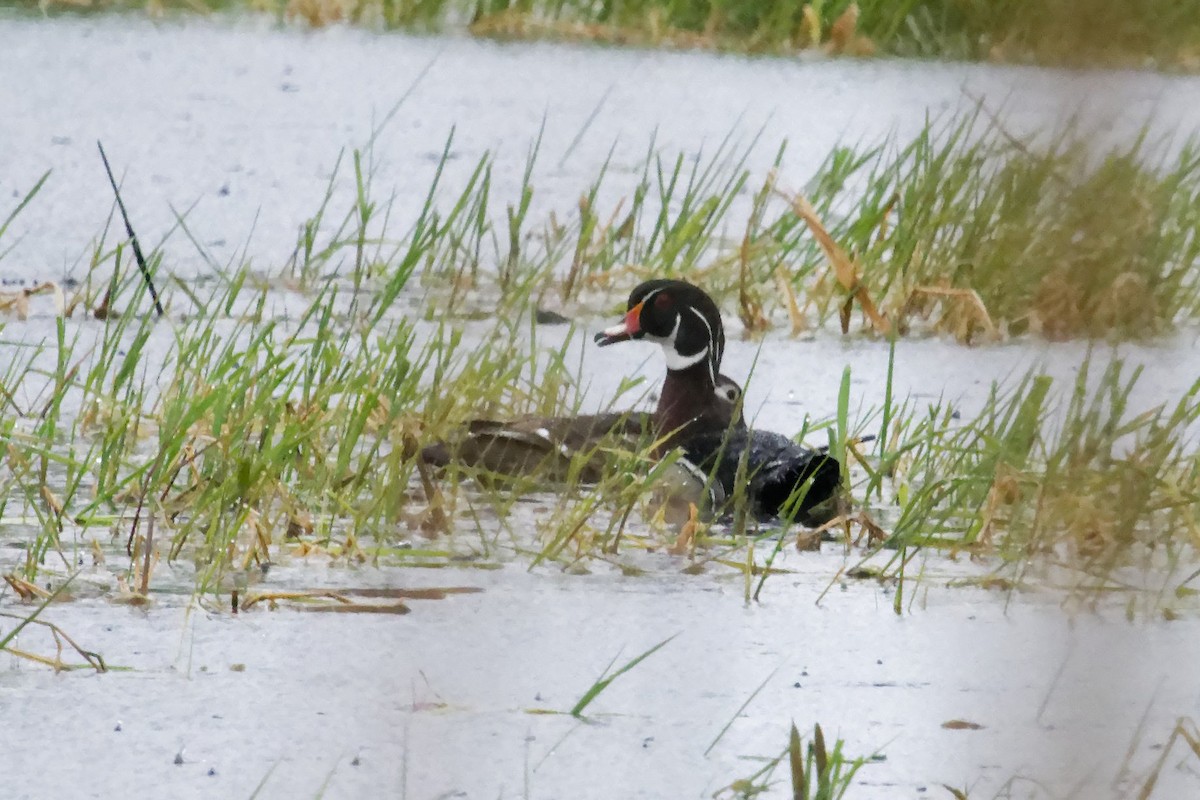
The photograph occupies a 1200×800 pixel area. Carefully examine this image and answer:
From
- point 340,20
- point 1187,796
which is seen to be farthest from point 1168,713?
point 340,20

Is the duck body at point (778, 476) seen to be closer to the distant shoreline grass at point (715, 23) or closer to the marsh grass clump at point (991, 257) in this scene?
the marsh grass clump at point (991, 257)

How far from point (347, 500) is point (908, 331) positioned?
83.6 inches

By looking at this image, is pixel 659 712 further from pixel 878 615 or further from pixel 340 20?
pixel 340 20

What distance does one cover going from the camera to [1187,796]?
2088 millimetres

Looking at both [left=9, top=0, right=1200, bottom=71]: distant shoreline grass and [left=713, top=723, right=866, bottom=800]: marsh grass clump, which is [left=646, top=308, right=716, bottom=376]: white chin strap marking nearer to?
[left=713, top=723, right=866, bottom=800]: marsh grass clump

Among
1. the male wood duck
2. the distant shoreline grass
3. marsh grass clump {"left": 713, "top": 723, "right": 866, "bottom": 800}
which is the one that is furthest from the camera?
the distant shoreline grass

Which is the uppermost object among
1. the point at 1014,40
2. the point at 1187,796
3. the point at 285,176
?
the point at 1014,40

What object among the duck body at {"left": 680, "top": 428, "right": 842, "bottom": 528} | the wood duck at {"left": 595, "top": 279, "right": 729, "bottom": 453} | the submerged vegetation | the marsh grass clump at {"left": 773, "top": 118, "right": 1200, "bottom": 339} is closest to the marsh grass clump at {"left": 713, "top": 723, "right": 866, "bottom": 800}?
the submerged vegetation

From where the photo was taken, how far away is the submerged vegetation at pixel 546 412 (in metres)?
3.09

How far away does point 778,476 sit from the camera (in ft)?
11.7

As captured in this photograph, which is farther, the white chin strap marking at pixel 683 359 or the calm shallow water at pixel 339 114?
the calm shallow water at pixel 339 114

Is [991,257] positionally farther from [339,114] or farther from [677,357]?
[339,114]

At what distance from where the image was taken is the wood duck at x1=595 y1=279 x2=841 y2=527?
3.52 m

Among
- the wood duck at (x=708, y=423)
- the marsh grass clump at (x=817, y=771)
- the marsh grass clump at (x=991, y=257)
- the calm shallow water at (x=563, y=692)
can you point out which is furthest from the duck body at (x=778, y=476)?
the marsh grass clump at (x=817, y=771)
